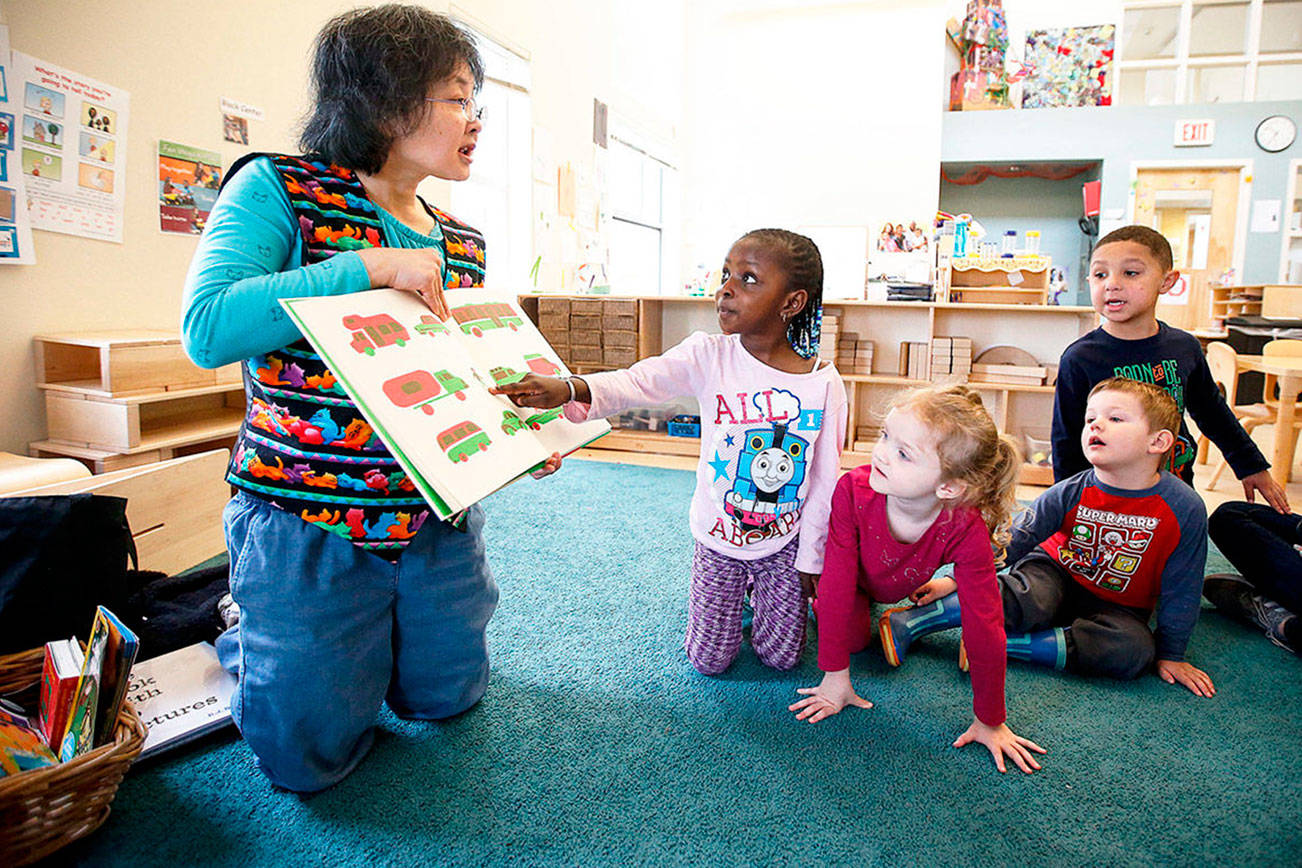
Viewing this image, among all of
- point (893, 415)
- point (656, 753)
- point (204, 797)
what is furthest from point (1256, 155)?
point (204, 797)

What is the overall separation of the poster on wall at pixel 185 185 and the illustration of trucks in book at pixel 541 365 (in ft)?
5.97

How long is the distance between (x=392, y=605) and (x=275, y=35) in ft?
8.70

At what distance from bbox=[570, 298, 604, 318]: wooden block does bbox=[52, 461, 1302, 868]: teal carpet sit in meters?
2.42

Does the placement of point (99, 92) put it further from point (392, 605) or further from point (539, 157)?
point (539, 157)

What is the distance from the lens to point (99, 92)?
7.59 ft

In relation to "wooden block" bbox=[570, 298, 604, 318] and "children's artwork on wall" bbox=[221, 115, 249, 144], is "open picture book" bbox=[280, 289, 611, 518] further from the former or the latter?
"wooden block" bbox=[570, 298, 604, 318]

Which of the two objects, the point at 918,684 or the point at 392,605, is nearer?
the point at 392,605

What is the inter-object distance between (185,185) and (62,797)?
2.22 m

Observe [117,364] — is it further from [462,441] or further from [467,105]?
[462,441]

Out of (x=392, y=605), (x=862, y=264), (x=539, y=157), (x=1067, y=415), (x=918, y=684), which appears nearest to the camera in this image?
(x=392, y=605)

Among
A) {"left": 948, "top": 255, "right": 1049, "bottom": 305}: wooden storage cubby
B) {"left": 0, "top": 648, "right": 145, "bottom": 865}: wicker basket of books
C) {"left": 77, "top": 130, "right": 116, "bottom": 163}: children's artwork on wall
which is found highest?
{"left": 77, "top": 130, "right": 116, "bottom": 163}: children's artwork on wall

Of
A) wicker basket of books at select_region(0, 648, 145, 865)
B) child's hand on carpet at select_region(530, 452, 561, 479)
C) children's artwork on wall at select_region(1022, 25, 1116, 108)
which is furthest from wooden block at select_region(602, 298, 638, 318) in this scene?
children's artwork on wall at select_region(1022, 25, 1116, 108)

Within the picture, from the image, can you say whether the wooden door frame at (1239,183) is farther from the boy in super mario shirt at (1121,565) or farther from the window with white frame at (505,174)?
the boy in super mario shirt at (1121,565)

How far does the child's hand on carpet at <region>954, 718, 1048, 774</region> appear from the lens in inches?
53.3
